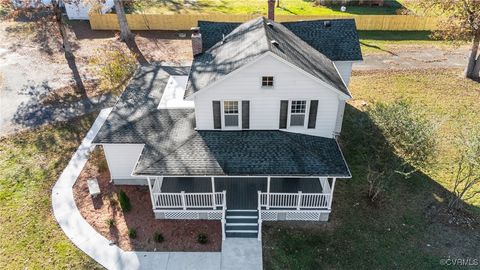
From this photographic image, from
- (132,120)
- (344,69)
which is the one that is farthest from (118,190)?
(344,69)

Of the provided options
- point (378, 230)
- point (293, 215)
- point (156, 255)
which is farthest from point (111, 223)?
point (378, 230)

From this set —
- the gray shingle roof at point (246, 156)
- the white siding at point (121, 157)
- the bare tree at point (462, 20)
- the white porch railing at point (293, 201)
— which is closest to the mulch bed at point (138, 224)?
the white siding at point (121, 157)

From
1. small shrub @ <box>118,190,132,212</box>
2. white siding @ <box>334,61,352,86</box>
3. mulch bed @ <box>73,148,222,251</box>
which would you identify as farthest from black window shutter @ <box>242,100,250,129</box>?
white siding @ <box>334,61,352,86</box>

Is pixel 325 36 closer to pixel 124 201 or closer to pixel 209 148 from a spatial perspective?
pixel 209 148

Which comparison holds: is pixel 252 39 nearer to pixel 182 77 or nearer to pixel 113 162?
pixel 182 77

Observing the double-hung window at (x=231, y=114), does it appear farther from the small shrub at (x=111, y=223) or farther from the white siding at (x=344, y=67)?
the white siding at (x=344, y=67)

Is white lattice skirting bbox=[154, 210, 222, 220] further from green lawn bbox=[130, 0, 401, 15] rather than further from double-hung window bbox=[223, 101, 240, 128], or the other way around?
green lawn bbox=[130, 0, 401, 15]

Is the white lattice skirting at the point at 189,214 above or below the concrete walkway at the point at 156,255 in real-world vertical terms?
above
